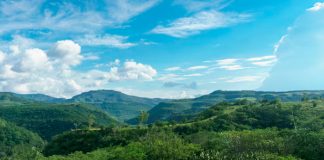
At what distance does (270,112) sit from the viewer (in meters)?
175

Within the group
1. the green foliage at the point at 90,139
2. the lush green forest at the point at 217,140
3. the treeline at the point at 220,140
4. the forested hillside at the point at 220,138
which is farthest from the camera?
the green foliage at the point at 90,139

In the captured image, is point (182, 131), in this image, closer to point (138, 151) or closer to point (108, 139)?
point (108, 139)

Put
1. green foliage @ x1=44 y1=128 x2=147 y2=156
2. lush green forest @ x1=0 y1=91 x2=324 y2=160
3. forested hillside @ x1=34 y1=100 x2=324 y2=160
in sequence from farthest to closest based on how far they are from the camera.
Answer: green foliage @ x1=44 y1=128 x2=147 y2=156 → forested hillside @ x1=34 y1=100 x2=324 y2=160 → lush green forest @ x1=0 y1=91 x2=324 y2=160

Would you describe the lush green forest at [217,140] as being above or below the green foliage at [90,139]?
above

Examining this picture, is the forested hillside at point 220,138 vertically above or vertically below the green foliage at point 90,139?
above

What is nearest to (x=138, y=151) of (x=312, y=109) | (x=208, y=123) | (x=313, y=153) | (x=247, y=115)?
(x=313, y=153)

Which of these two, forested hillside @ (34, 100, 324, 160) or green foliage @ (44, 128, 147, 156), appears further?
green foliage @ (44, 128, 147, 156)

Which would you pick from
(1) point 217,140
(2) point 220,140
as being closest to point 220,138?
(1) point 217,140

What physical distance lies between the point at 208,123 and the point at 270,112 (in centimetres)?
2966

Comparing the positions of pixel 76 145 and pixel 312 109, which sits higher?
pixel 312 109

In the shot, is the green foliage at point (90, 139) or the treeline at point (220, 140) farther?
the green foliage at point (90, 139)

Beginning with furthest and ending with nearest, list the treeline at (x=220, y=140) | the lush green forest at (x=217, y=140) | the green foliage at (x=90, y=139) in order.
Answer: the green foliage at (x=90, y=139)
the lush green forest at (x=217, y=140)
the treeline at (x=220, y=140)

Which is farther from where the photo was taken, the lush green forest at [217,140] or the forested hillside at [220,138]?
the forested hillside at [220,138]

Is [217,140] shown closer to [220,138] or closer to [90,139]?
[220,138]
